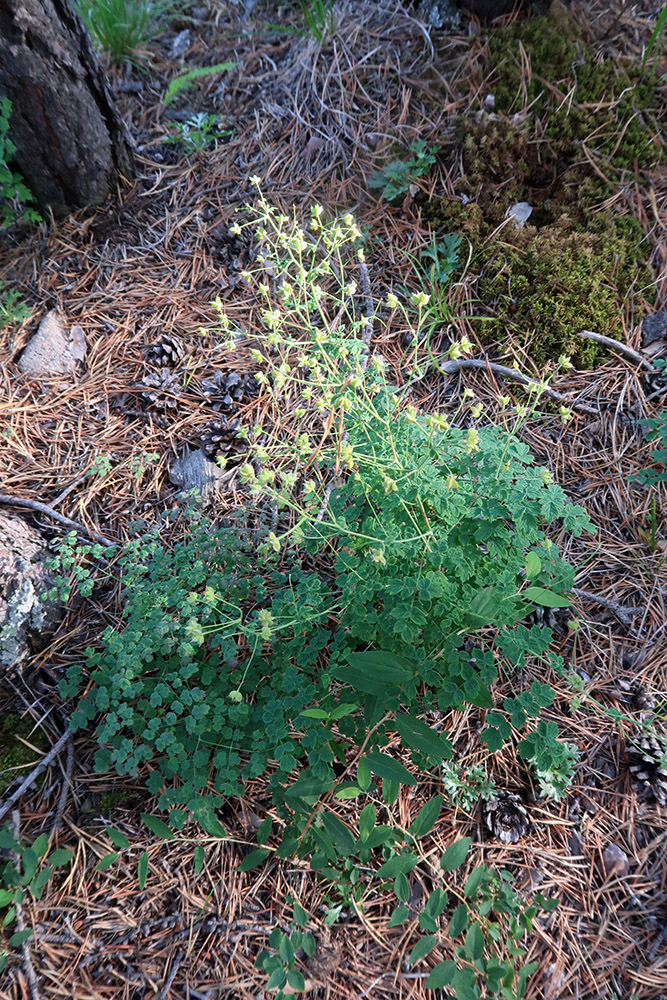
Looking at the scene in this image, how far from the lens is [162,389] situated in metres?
2.53

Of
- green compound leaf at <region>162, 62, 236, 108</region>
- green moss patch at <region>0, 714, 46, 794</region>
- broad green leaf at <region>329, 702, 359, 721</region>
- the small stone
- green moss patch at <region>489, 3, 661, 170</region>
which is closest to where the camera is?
broad green leaf at <region>329, 702, 359, 721</region>

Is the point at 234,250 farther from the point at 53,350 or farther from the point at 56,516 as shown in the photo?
the point at 56,516

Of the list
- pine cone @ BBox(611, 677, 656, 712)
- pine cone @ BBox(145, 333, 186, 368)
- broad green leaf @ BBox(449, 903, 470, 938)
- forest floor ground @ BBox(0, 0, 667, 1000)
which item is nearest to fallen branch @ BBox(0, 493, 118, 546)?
forest floor ground @ BBox(0, 0, 667, 1000)

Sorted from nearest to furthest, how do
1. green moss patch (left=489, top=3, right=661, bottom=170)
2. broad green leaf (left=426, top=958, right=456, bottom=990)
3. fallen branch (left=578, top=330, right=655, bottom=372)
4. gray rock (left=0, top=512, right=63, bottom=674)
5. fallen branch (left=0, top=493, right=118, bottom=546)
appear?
broad green leaf (left=426, top=958, right=456, bottom=990), gray rock (left=0, top=512, right=63, bottom=674), fallen branch (left=0, top=493, right=118, bottom=546), fallen branch (left=578, top=330, right=655, bottom=372), green moss patch (left=489, top=3, right=661, bottom=170)

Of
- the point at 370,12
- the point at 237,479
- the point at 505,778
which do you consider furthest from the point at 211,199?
the point at 505,778

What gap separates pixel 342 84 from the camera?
9.14 ft

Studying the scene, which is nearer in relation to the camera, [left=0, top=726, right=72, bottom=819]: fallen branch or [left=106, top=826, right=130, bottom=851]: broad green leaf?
[left=106, top=826, right=130, bottom=851]: broad green leaf

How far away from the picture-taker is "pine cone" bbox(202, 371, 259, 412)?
98.8 inches

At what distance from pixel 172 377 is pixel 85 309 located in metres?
0.57

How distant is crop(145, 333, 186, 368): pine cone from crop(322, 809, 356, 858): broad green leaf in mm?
1923

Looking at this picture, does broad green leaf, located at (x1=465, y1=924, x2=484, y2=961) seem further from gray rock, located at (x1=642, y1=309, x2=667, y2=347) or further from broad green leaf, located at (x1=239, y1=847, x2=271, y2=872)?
gray rock, located at (x1=642, y1=309, x2=667, y2=347)

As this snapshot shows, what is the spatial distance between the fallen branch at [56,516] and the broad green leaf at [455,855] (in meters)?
1.54

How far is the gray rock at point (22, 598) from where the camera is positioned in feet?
6.45

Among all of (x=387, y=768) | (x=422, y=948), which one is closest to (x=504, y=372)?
(x=387, y=768)
